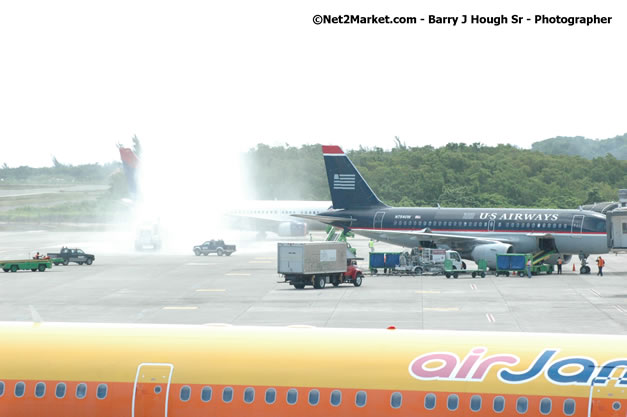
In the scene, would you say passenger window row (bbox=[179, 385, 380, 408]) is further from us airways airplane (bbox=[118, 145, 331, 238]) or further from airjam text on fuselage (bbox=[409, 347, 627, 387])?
us airways airplane (bbox=[118, 145, 331, 238])

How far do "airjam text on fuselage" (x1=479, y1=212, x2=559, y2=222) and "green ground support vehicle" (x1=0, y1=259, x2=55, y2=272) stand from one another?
33546 millimetres

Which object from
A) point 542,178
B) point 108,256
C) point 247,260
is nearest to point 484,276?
point 247,260

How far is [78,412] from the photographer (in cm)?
1391

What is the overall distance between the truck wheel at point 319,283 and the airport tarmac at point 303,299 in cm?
57

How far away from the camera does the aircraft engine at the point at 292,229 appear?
106438 mm

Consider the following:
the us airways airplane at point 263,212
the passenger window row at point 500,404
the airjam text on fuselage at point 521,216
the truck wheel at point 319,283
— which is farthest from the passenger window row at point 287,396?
the us airways airplane at point 263,212

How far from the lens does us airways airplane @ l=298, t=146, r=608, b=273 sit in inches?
2618

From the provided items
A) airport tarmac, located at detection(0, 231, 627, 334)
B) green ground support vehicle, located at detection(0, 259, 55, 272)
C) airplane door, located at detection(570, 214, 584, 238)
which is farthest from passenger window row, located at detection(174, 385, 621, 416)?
green ground support vehicle, located at detection(0, 259, 55, 272)

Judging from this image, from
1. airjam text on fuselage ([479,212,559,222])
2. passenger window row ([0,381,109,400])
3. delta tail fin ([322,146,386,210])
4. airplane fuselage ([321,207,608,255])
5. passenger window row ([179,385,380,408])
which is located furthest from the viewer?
delta tail fin ([322,146,386,210])

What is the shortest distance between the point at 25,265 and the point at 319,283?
24.8m

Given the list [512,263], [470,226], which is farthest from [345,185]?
[512,263]

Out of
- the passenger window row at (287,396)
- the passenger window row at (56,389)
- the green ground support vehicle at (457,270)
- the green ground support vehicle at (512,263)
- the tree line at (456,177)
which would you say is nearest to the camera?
the passenger window row at (287,396)

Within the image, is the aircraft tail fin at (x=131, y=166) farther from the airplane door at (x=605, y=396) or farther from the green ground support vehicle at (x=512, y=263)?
the airplane door at (x=605, y=396)

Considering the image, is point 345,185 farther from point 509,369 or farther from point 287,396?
point 509,369
